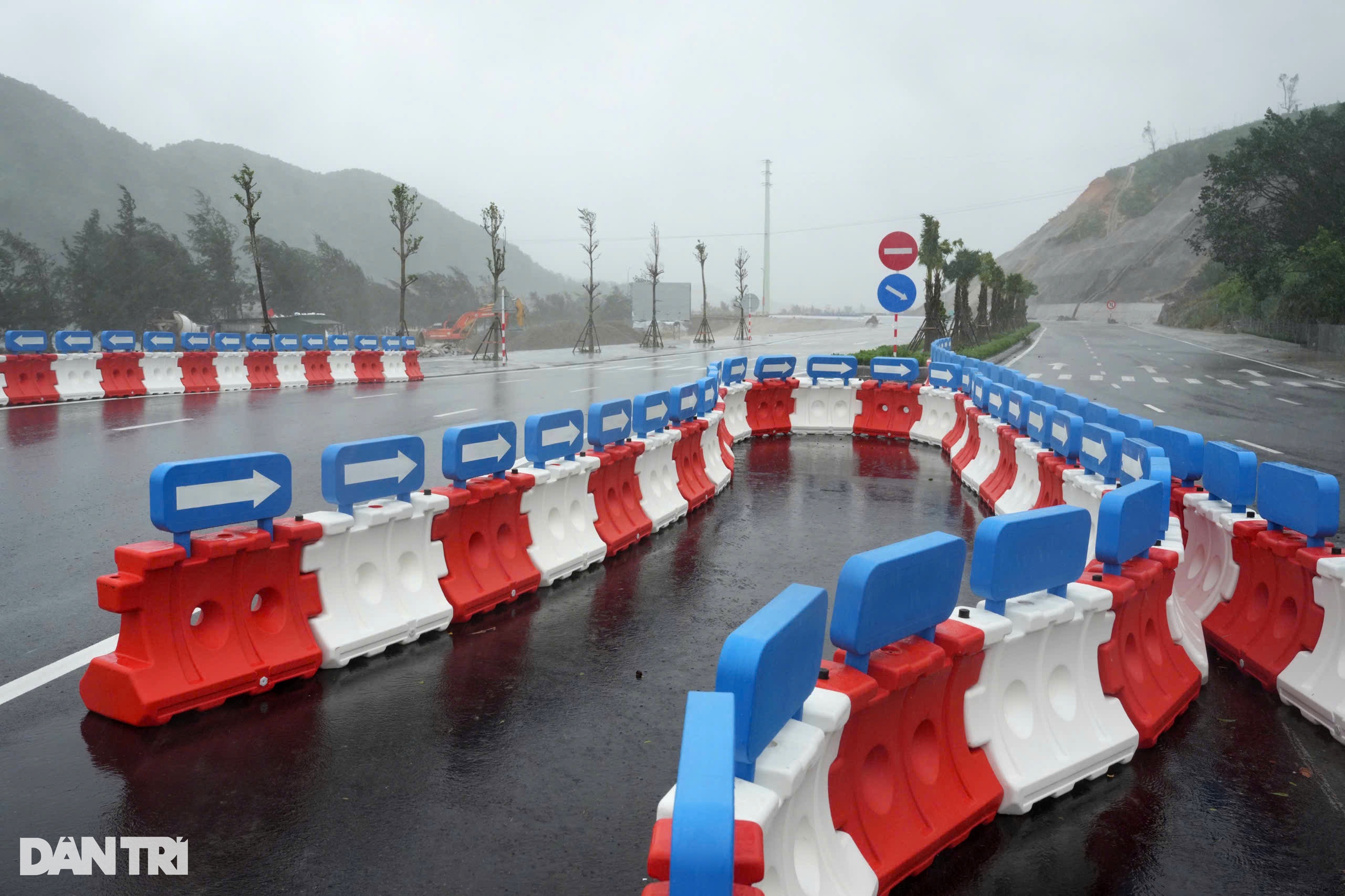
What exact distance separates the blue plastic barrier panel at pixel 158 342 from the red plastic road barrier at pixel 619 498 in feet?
59.2

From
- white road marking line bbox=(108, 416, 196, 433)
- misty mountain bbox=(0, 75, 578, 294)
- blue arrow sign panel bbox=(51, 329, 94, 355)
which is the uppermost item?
misty mountain bbox=(0, 75, 578, 294)

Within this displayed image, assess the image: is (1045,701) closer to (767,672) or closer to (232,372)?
(767,672)

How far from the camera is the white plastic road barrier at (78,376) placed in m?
20.6

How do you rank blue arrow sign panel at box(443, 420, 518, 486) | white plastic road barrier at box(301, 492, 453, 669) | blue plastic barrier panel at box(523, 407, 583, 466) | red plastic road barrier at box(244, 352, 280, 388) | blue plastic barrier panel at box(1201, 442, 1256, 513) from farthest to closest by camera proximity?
1. red plastic road barrier at box(244, 352, 280, 388)
2. blue plastic barrier panel at box(523, 407, 583, 466)
3. blue arrow sign panel at box(443, 420, 518, 486)
4. blue plastic barrier panel at box(1201, 442, 1256, 513)
5. white plastic road barrier at box(301, 492, 453, 669)

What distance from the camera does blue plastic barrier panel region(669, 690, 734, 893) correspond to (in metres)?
1.98

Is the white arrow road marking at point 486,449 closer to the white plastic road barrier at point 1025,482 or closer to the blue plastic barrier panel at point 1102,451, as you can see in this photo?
the blue plastic barrier panel at point 1102,451

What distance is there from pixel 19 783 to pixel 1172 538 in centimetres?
625

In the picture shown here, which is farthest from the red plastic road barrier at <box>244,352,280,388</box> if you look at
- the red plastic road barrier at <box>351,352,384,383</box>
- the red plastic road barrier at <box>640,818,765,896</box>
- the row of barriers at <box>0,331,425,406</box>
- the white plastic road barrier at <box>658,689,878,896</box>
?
the red plastic road barrier at <box>640,818,765,896</box>

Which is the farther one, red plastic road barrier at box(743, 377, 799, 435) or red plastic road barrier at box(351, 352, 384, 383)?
red plastic road barrier at box(351, 352, 384, 383)

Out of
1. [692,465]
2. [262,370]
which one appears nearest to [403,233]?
[262,370]

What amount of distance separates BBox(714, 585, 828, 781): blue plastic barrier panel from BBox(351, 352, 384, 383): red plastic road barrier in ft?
91.9

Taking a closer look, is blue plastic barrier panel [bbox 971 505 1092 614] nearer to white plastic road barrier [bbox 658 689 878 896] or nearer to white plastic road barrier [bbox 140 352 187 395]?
white plastic road barrier [bbox 658 689 878 896]

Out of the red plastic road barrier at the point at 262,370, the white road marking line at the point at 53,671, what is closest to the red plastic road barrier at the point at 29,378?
the red plastic road barrier at the point at 262,370

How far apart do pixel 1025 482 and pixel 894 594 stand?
7490 millimetres
